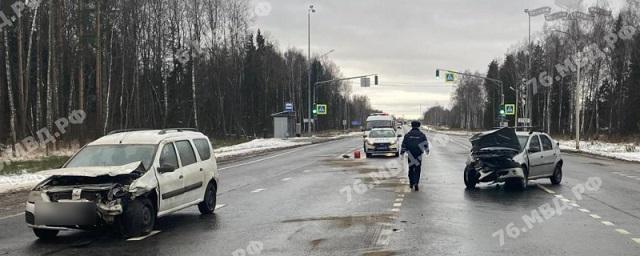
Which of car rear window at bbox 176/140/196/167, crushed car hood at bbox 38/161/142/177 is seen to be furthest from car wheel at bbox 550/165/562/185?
crushed car hood at bbox 38/161/142/177

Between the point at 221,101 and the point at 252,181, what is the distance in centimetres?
4855

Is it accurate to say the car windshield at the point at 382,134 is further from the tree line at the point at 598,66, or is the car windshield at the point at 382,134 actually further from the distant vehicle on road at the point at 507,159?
the tree line at the point at 598,66

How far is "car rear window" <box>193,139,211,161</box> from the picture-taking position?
1101cm

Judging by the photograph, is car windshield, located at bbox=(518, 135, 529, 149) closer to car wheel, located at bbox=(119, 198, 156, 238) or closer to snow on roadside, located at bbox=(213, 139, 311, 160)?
car wheel, located at bbox=(119, 198, 156, 238)

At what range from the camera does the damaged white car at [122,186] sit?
8.16 meters

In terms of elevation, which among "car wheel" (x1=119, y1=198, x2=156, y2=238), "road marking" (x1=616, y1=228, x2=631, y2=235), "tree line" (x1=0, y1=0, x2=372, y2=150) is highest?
"tree line" (x1=0, y1=0, x2=372, y2=150)

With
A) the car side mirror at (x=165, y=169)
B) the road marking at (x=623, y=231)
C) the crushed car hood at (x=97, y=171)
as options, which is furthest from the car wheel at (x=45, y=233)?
the road marking at (x=623, y=231)

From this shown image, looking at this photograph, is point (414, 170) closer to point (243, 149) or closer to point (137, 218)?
point (137, 218)

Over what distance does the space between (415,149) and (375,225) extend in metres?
6.13

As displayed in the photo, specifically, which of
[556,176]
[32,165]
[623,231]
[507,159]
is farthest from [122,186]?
[32,165]

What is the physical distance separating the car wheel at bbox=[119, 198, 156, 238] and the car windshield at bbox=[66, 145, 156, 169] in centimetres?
61

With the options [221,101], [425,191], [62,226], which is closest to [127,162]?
[62,226]

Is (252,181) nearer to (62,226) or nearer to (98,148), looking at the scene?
(98,148)

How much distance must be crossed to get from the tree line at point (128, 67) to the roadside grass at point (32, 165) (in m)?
4.76
